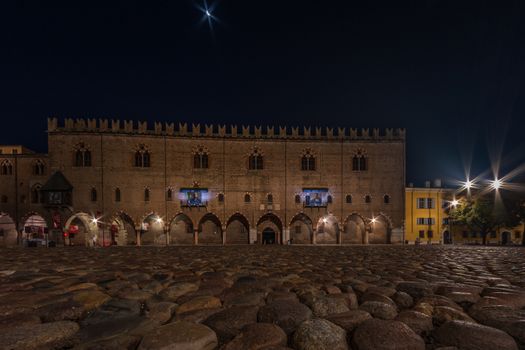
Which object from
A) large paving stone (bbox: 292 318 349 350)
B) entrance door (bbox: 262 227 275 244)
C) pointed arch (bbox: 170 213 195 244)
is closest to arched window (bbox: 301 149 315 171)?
entrance door (bbox: 262 227 275 244)

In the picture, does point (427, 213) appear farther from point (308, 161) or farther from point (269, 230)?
point (269, 230)

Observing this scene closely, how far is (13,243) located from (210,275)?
34.1 metres

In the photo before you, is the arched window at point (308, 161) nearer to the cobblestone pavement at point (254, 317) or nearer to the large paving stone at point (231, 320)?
the cobblestone pavement at point (254, 317)

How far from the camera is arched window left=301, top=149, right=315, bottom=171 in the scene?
3056 centimetres

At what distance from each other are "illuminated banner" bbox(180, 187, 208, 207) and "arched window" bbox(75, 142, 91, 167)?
912cm

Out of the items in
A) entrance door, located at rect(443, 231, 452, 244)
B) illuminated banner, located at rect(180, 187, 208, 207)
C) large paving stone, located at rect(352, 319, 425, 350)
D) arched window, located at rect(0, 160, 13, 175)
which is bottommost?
entrance door, located at rect(443, 231, 452, 244)

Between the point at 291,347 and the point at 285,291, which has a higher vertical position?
the point at 291,347

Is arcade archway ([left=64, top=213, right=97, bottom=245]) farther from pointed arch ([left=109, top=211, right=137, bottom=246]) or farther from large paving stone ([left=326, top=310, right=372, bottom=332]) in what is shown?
large paving stone ([left=326, top=310, right=372, bottom=332])

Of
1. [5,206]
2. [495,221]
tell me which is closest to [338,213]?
[495,221]

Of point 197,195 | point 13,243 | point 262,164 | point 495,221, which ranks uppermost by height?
point 262,164

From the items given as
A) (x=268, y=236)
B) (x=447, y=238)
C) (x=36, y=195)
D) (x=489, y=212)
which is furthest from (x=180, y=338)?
(x=447, y=238)

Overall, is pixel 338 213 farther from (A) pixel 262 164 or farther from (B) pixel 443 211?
(B) pixel 443 211

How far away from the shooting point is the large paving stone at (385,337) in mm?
1891

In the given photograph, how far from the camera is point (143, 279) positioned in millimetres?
4594
